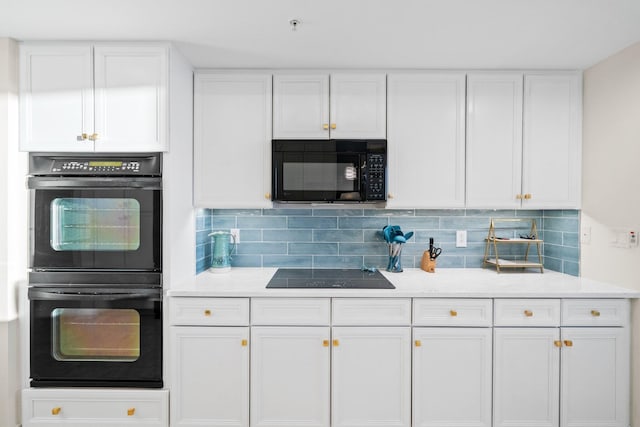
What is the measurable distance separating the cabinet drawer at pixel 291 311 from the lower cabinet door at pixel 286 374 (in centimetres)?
4

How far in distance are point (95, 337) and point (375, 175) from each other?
191 centimetres

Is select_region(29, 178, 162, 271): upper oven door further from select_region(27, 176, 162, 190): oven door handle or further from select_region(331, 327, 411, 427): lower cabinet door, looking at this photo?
select_region(331, 327, 411, 427): lower cabinet door

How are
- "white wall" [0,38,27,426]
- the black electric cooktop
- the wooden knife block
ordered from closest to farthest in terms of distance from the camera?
"white wall" [0,38,27,426], the black electric cooktop, the wooden knife block

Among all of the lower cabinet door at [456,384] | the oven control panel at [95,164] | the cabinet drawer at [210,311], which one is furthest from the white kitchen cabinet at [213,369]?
the lower cabinet door at [456,384]

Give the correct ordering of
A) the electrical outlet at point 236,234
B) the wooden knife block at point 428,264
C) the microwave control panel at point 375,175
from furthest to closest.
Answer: the electrical outlet at point 236,234 < the wooden knife block at point 428,264 < the microwave control panel at point 375,175

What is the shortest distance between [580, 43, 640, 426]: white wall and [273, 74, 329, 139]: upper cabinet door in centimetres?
170

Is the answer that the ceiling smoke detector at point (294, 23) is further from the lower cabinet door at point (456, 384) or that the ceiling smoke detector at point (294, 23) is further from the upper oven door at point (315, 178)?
the lower cabinet door at point (456, 384)

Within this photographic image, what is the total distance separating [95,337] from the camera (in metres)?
2.10

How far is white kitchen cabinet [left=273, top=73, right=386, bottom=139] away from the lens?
241cm

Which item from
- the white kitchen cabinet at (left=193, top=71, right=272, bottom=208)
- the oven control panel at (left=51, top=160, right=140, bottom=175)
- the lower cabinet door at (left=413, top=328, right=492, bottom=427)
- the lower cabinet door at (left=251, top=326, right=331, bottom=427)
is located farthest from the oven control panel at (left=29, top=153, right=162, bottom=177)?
the lower cabinet door at (left=413, top=328, right=492, bottom=427)

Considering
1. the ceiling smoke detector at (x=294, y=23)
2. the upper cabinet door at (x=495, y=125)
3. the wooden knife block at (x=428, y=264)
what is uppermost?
the ceiling smoke detector at (x=294, y=23)

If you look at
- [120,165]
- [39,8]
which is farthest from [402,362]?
[39,8]

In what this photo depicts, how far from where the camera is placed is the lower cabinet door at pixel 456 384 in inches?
81.3

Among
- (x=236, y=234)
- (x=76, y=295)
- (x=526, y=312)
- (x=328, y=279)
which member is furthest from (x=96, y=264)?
(x=526, y=312)
